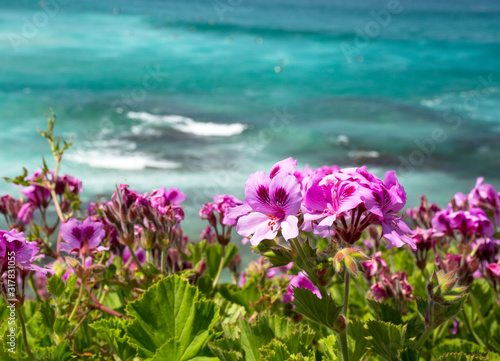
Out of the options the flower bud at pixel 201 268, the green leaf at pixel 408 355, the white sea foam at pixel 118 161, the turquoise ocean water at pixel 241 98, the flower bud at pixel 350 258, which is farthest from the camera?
the turquoise ocean water at pixel 241 98

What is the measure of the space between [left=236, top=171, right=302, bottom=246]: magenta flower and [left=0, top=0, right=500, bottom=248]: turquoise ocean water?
51.7 inches

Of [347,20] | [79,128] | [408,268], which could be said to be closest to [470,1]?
[347,20]

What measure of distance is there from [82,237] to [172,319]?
35 centimetres

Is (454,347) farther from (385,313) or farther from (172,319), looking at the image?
(172,319)

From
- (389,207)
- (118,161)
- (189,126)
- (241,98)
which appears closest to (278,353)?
(389,207)

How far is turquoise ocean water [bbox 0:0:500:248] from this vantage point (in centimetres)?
628

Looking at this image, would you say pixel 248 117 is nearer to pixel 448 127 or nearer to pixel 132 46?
pixel 448 127

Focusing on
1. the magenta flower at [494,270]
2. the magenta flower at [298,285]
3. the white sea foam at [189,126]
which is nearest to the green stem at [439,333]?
the magenta flower at [494,270]

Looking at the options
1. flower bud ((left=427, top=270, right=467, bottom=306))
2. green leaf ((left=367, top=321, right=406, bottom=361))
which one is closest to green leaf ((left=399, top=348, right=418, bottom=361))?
green leaf ((left=367, top=321, right=406, bottom=361))

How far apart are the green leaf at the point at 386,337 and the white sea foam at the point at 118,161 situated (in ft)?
16.4

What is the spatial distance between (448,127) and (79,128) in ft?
16.5

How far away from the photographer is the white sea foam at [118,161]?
601 cm

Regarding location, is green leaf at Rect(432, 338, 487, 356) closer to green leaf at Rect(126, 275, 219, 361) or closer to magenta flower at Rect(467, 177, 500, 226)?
magenta flower at Rect(467, 177, 500, 226)

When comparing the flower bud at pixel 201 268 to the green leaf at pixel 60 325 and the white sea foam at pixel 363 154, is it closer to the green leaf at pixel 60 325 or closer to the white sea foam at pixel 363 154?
the green leaf at pixel 60 325
